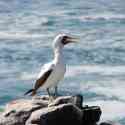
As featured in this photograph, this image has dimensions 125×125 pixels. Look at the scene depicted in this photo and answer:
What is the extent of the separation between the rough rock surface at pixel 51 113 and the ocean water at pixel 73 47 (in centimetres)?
711

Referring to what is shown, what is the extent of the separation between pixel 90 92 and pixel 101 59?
23.2 ft

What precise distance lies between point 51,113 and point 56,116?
0.12 m

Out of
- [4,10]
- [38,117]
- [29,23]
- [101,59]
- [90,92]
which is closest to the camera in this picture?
[38,117]

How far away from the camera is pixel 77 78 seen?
29547 mm

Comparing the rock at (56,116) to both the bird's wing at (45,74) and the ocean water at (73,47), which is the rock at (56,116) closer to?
the bird's wing at (45,74)

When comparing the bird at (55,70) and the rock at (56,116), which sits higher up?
the bird at (55,70)

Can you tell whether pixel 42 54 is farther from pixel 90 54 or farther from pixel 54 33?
pixel 54 33

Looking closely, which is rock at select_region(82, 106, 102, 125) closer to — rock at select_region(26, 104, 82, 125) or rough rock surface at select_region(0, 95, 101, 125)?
rough rock surface at select_region(0, 95, 101, 125)

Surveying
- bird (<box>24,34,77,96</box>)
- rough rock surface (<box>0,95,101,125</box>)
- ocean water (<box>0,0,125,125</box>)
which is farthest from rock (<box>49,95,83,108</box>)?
ocean water (<box>0,0,125,125</box>)

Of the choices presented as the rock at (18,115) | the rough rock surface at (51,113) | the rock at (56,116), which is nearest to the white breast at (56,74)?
the rough rock surface at (51,113)

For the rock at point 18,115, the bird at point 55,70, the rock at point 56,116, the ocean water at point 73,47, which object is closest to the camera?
the rock at point 56,116

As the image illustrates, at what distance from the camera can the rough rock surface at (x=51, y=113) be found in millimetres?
14734

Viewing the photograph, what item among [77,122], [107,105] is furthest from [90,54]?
[77,122]

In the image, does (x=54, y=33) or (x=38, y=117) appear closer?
(x=38, y=117)
